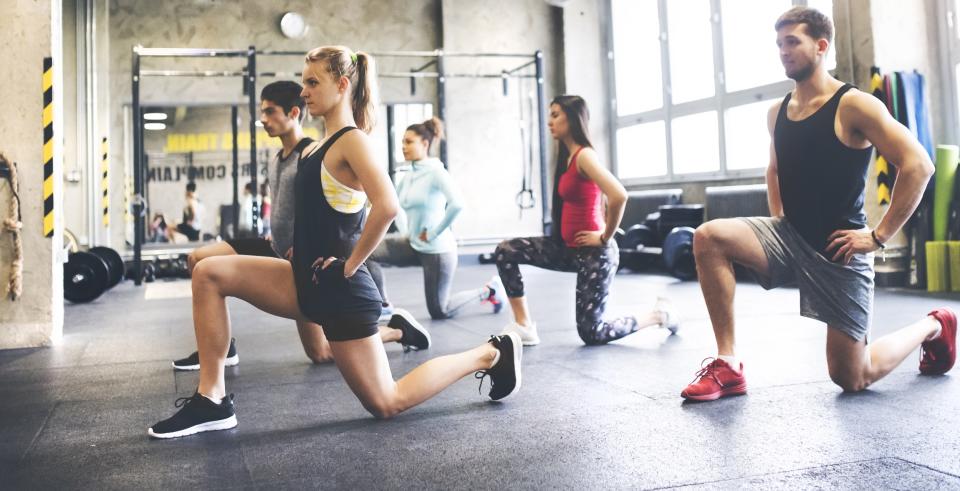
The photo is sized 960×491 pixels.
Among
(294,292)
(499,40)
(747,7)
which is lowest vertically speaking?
(294,292)

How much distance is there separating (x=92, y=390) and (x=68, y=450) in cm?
88

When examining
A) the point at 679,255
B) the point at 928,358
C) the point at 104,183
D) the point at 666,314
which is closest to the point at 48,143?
the point at 666,314

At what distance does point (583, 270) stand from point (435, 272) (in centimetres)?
124

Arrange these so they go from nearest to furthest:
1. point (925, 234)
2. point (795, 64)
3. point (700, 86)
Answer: point (795, 64)
point (925, 234)
point (700, 86)

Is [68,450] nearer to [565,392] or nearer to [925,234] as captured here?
[565,392]

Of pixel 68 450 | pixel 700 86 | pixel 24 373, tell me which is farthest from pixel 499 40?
pixel 68 450

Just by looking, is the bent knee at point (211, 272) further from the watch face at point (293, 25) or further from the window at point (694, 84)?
the watch face at point (293, 25)

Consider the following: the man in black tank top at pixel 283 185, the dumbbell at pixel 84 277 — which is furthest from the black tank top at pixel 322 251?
the dumbbell at pixel 84 277

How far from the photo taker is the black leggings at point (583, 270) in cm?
349

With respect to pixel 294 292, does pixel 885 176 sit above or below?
above

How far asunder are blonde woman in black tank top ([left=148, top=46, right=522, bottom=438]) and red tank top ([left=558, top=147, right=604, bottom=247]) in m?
1.42

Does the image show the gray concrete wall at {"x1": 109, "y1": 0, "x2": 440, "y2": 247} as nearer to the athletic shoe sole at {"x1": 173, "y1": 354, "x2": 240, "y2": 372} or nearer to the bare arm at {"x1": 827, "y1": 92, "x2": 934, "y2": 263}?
the athletic shoe sole at {"x1": 173, "y1": 354, "x2": 240, "y2": 372}

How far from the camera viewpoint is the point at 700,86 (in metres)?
8.62

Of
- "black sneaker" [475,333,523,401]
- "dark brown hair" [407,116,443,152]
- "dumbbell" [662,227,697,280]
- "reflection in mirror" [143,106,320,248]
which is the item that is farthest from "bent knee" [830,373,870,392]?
"reflection in mirror" [143,106,320,248]
